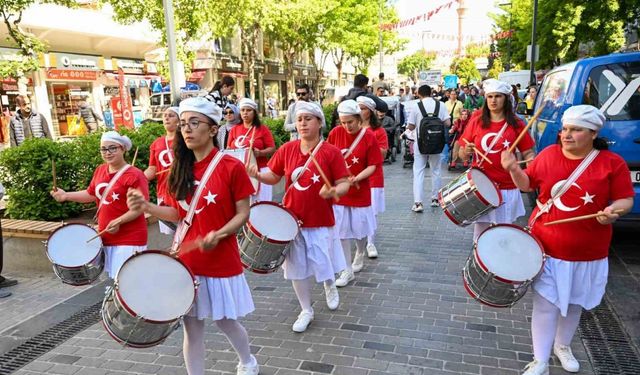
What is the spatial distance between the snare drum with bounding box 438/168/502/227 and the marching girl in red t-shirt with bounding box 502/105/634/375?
0.90m

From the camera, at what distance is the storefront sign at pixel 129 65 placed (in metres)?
25.7

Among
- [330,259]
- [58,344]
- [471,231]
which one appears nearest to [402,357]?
[330,259]

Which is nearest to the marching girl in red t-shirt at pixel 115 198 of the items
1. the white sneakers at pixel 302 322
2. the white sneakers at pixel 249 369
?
the white sneakers at pixel 249 369

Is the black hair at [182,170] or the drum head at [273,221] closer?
the black hair at [182,170]

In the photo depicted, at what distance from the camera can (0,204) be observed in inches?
278

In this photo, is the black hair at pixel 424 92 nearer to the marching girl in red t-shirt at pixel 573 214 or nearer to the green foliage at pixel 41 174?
the green foliage at pixel 41 174

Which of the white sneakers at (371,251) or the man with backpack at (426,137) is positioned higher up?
the man with backpack at (426,137)

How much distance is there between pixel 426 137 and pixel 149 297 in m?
6.02

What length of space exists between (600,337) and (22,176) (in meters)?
6.54

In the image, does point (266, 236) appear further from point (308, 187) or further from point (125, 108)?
point (125, 108)

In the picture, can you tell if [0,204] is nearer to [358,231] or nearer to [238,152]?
[238,152]

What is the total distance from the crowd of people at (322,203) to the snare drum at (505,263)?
17 cm

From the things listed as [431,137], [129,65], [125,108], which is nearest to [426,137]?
[431,137]

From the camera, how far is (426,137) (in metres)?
7.95
